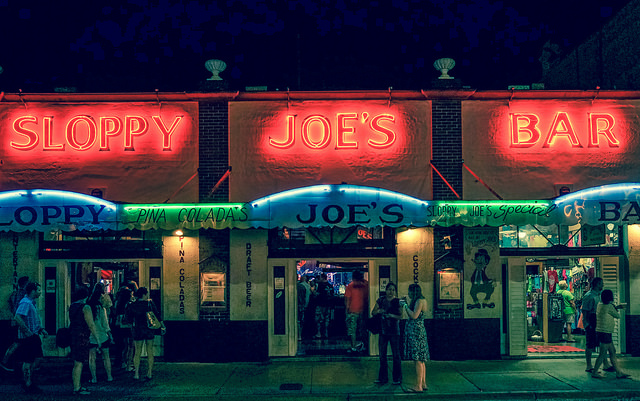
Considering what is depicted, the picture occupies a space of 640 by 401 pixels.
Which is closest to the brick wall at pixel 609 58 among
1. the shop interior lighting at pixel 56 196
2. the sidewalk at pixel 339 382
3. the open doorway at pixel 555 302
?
the open doorway at pixel 555 302

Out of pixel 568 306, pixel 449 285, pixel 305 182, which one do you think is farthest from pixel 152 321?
pixel 568 306

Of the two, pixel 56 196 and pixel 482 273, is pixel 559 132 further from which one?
pixel 56 196

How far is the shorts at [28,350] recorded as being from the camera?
9820 mm

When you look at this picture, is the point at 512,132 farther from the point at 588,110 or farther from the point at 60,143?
the point at 60,143

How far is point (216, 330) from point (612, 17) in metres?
12.6

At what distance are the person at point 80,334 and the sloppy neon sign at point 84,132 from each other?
3.85m

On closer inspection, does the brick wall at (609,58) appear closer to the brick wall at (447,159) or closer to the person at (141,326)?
the brick wall at (447,159)

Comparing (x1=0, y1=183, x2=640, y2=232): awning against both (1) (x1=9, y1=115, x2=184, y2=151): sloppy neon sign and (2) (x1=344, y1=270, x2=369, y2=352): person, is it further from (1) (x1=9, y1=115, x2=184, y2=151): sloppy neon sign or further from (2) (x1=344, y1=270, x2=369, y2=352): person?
(2) (x1=344, y1=270, x2=369, y2=352): person

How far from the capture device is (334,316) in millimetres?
15133

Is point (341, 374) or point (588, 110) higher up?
point (588, 110)

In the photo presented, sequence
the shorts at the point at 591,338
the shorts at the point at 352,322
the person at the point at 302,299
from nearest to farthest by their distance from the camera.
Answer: the shorts at the point at 591,338, the shorts at the point at 352,322, the person at the point at 302,299

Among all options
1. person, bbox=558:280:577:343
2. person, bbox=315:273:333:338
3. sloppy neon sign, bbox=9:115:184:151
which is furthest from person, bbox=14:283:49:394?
person, bbox=558:280:577:343

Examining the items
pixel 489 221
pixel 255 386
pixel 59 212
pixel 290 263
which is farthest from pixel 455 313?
pixel 59 212

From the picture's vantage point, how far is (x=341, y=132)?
1247 centimetres
